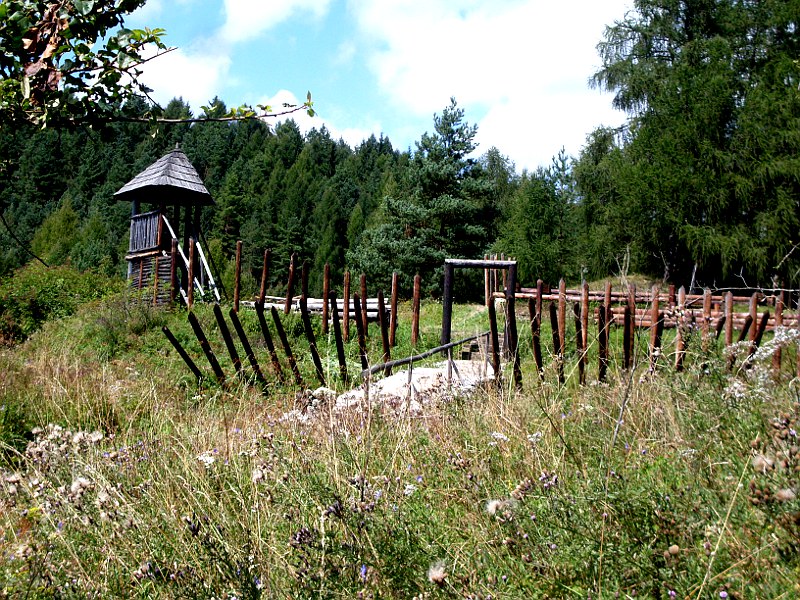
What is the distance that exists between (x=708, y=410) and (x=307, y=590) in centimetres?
221

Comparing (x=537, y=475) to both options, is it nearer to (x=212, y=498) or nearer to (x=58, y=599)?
(x=212, y=498)

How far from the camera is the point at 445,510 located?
2793mm

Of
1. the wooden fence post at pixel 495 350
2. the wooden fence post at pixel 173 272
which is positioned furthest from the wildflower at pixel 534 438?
the wooden fence post at pixel 173 272

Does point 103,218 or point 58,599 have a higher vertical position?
point 103,218

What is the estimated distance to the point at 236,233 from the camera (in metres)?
76.2

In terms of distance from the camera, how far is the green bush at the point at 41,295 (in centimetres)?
1435

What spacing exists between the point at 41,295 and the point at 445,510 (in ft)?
55.8

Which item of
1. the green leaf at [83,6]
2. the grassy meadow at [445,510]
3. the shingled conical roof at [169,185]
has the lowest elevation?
the grassy meadow at [445,510]

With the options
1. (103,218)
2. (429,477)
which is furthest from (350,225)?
(429,477)

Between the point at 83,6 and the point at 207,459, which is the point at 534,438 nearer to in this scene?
the point at 207,459

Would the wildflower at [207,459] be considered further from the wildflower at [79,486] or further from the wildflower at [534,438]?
the wildflower at [534,438]

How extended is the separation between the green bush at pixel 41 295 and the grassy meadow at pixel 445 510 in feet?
37.2

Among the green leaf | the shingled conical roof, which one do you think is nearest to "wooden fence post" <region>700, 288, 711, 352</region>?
the green leaf

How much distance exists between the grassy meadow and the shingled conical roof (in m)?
17.6
